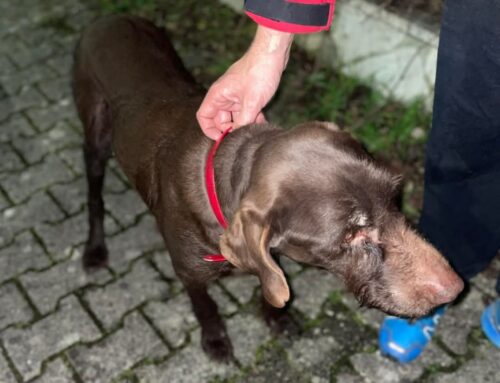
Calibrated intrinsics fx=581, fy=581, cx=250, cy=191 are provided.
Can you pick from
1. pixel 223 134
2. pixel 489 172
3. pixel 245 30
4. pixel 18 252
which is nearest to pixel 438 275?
pixel 489 172

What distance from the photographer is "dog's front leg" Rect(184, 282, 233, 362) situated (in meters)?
3.63

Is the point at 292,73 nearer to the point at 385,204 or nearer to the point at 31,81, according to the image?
the point at 31,81

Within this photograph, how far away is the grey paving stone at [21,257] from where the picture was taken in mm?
4344

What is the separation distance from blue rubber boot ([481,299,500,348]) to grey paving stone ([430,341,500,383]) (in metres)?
0.10

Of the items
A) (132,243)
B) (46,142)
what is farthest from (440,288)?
(46,142)

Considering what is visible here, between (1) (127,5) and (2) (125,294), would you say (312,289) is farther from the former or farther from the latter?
(1) (127,5)

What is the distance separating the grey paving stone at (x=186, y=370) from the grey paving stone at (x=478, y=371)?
4.48ft

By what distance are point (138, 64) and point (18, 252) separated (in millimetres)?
1824

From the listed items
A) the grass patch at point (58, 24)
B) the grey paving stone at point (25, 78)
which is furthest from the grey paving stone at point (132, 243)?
the grass patch at point (58, 24)

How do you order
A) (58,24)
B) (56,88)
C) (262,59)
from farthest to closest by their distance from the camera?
(58,24) → (56,88) → (262,59)

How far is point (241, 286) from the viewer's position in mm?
4219

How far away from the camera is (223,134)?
296 centimetres

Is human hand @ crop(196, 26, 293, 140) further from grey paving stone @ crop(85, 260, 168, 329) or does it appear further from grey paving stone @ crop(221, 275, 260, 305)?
grey paving stone @ crop(85, 260, 168, 329)

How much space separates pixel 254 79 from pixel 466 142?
115cm
